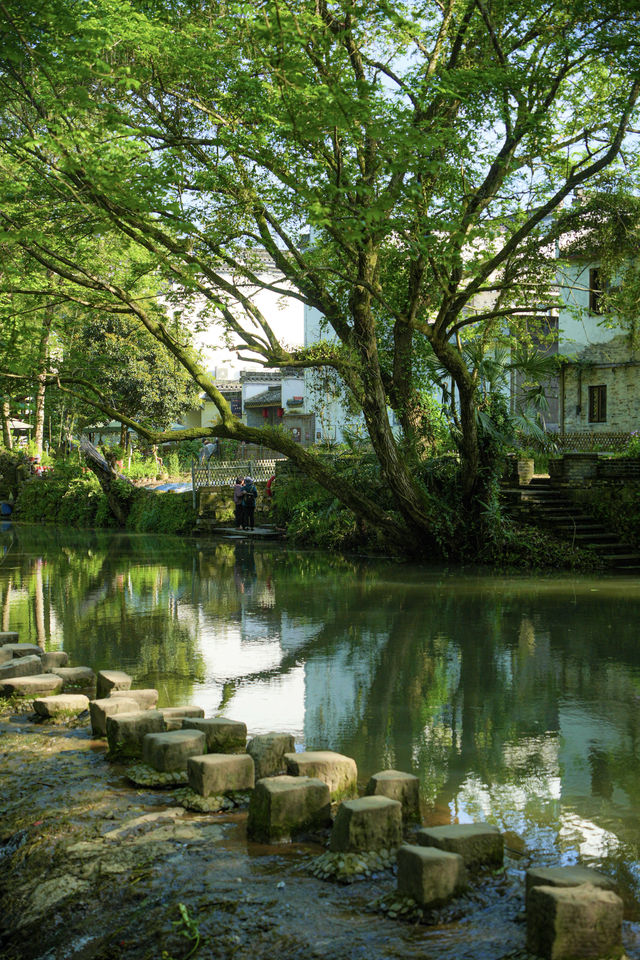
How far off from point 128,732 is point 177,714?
43 cm

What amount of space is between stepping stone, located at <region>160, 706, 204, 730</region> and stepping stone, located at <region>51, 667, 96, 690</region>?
1.49 m

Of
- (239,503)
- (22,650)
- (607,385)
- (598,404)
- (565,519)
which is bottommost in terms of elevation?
(22,650)

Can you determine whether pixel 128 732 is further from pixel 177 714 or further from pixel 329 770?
pixel 329 770

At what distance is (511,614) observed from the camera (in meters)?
10.3

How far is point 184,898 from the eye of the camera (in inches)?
125

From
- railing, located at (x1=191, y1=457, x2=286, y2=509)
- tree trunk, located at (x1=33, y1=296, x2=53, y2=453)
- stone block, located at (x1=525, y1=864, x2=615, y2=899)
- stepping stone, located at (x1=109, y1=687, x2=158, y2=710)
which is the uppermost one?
tree trunk, located at (x1=33, y1=296, x2=53, y2=453)

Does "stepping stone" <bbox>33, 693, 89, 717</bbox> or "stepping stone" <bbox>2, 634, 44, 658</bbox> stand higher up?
"stepping stone" <bbox>2, 634, 44, 658</bbox>

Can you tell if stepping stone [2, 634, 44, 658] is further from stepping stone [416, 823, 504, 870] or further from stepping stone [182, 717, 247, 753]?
stepping stone [416, 823, 504, 870]

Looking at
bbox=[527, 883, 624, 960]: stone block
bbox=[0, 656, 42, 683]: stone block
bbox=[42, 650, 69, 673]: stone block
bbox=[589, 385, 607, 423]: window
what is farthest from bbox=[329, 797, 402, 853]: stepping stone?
bbox=[589, 385, 607, 423]: window

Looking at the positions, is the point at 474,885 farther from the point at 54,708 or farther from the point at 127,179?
the point at 127,179

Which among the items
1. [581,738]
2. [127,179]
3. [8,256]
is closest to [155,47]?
[127,179]

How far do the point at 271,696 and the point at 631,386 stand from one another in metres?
29.0

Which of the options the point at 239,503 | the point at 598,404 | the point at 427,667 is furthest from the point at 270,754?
the point at 598,404

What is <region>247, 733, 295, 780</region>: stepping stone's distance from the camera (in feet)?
14.1
